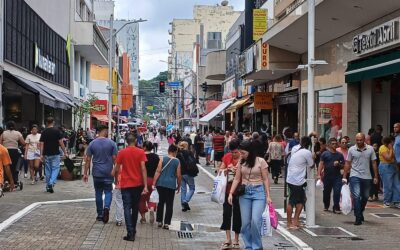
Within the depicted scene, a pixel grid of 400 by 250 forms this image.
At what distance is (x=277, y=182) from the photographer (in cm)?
1980

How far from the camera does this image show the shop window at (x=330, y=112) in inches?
840

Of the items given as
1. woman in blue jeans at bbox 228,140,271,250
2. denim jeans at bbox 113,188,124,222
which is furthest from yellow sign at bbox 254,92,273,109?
woman in blue jeans at bbox 228,140,271,250

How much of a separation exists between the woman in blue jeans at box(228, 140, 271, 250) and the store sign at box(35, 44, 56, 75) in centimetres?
2363

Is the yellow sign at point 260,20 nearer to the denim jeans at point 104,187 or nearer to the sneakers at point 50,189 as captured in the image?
the sneakers at point 50,189

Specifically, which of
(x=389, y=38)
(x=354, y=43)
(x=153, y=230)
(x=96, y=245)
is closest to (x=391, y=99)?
(x=354, y=43)

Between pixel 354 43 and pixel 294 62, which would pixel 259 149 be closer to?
pixel 354 43

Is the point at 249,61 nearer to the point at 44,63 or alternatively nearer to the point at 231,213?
the point at 44,63

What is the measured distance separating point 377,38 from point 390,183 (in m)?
4.98

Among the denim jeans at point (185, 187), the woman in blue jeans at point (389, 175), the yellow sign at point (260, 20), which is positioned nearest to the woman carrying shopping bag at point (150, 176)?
the denim jeans at point (185, 187)

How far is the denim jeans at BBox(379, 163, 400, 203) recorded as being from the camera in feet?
45.5

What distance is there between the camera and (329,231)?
10750 millimetres

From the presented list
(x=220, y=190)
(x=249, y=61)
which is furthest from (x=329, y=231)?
(x=249, y=61)

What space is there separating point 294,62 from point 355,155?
16.0m

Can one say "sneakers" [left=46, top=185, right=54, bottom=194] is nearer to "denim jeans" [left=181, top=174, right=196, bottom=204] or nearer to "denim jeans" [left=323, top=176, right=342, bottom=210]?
"denim jeans" [left=181, top=174, right=196, bottom=204]
